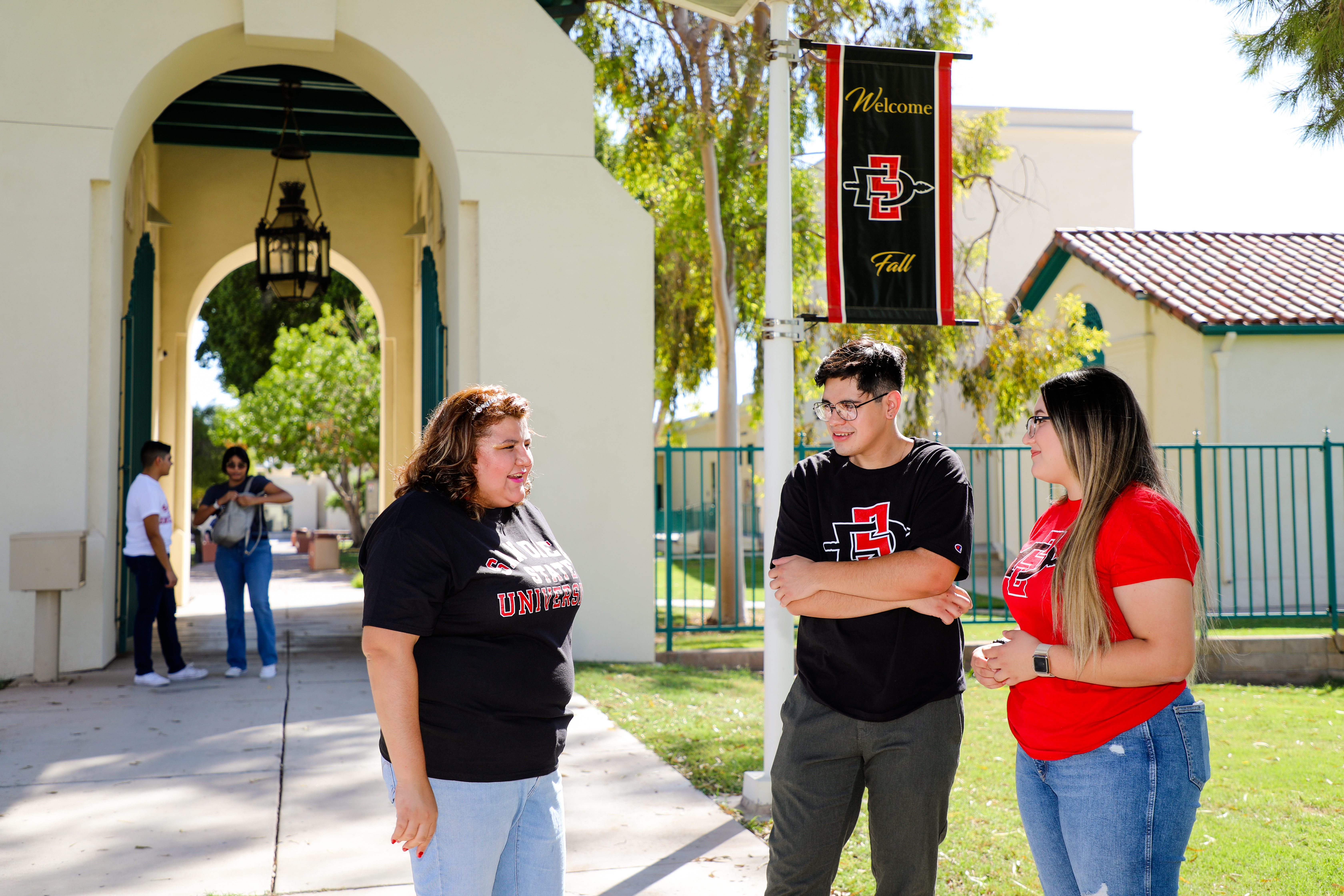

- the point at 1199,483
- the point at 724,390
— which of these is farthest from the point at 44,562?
the point at 1199,483

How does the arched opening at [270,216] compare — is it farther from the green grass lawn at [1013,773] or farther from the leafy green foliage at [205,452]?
the leafy green foliage at [205,452]

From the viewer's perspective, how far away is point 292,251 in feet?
34.2

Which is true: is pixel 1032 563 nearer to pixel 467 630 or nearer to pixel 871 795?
pixel 871 795

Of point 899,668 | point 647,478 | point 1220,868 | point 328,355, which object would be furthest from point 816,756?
point 328,355

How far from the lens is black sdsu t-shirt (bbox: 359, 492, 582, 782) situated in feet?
7.91

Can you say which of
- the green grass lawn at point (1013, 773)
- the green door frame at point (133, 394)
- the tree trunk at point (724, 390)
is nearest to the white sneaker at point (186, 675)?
the green door frame at point (133, 394)

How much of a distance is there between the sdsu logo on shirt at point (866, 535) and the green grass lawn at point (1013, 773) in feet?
5.50

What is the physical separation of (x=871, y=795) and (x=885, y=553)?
27.1 inches

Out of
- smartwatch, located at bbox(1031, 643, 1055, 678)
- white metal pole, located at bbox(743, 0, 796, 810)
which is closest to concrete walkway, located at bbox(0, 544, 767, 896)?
white metal pole, located at bbox(743, 0, 796, 810)

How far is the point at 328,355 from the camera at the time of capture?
24609 millimetres

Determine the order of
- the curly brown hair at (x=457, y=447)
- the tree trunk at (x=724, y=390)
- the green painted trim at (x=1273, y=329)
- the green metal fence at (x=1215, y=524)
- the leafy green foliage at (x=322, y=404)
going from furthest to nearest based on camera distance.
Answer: the leafy green foliage at (x=322, y=404) < the green painted trim at (x=1273, y=329) < the tree trunk at (x=724, y=390) < the green metal fence at (x=1215, y=524) < the curly brown hair at (x=457, y=447)

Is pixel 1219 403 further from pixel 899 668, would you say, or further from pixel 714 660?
pixel 899 668

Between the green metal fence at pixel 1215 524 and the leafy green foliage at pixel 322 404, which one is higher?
the leafy green foliage at pixel 322 404

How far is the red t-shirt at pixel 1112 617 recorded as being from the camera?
A: 7.86 feet
